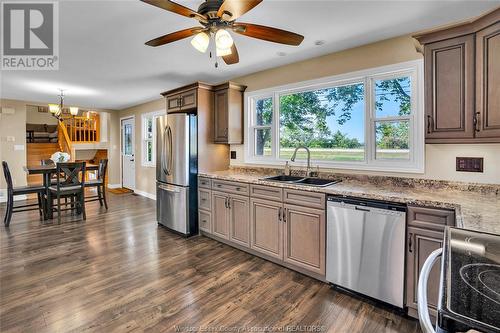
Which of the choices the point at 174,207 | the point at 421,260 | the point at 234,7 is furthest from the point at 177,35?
the point at 174,207

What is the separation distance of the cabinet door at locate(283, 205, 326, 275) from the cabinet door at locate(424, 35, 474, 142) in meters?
1.20

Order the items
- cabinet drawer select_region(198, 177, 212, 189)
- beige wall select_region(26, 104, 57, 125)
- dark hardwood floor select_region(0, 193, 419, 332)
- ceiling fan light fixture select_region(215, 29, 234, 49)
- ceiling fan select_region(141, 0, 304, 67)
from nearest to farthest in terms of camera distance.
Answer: ceiling fan select_region(141, 0, 304, 67), ceiling fan light fixture select_region(215, 29, 234, 49), dark hardwood floor select_region(0, 193, 419, 332), cabinet drawer select_region(198, 177, 212, 189), beige wall select_region(26, 104, 57, 125)

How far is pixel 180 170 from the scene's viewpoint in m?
3.78

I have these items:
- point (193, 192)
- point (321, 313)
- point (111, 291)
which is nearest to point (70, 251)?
point (111, 291)

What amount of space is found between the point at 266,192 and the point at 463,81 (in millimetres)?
1949

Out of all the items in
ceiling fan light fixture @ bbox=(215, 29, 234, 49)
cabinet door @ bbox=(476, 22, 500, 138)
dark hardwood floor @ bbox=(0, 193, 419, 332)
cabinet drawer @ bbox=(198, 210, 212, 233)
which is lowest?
dark hardwood floor @ bbox=(0, 193, 419, 332)

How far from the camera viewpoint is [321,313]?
2.09 metres

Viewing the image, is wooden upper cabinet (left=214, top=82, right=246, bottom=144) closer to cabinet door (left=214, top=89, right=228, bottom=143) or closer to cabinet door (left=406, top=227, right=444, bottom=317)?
cabinet door (left=214, top=89, right=228, bottom=143)

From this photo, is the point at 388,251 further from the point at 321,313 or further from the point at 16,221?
the point at 16,221

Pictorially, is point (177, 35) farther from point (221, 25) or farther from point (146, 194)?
point (146, 194)

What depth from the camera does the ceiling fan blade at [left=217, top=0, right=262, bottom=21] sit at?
148cm

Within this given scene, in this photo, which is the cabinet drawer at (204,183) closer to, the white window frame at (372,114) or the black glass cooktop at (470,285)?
the white window frame at (372,114)

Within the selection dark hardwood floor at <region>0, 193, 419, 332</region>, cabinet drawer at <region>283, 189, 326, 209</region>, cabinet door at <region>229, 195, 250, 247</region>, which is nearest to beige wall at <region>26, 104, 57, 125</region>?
dark hardwood floor at <region>0, 193, 419, 332</region>

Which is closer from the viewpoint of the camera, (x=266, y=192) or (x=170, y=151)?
(x=266, y=192)
